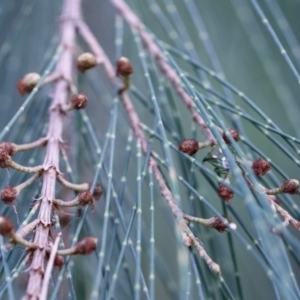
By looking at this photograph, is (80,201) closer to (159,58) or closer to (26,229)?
(26,229)

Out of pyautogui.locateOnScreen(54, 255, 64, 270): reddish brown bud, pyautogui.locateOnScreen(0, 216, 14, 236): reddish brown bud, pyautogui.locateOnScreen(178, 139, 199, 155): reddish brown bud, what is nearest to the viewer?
pyautogui.locateOnScreen(0, 216, 14, 236): reddish brown bud

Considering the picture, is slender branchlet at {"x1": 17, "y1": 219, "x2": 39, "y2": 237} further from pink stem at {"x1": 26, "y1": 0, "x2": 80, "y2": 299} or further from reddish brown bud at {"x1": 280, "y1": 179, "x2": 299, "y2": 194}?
reddish brown bud at {"x1": 280, "y1": 179, "x2": 299, "y2": 194}

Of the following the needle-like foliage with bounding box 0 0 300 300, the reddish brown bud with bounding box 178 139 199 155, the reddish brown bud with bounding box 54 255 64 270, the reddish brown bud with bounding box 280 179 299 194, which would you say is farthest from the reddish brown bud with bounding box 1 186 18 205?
the reddish brown bud with bounding box 280 179 299 194

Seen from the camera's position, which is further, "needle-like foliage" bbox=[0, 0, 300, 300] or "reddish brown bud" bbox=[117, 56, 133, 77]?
"reddish brown bud" bbox=[117, 56, 133, 77]

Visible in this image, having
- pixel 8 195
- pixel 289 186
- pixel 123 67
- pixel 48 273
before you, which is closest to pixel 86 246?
pixel 48 273

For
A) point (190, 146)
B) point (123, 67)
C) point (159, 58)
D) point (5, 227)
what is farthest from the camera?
point (159, 58)

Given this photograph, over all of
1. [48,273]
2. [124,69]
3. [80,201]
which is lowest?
[48,273]

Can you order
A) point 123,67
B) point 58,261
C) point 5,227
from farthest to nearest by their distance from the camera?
point 123,67, point 58,261, point 5,227

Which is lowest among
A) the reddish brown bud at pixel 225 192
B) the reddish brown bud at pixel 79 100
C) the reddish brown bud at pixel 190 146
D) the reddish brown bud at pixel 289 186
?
the reddish brown bud at pixel 289 186

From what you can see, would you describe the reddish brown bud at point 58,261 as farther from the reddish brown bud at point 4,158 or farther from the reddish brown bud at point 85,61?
the reddish brown bud at point 85,61

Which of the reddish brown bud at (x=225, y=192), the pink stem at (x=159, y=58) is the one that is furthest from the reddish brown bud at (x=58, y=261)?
the pink stem at (x=159, y=58)

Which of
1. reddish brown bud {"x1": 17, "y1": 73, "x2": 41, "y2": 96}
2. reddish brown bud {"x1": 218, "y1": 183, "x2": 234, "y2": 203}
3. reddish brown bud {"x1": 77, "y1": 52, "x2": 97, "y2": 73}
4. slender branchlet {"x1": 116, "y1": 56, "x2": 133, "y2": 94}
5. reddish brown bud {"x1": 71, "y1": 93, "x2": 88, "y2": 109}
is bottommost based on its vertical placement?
reddish brown bud {"x1": 218, "y1": 183, "x2": 234, "y2": 203}

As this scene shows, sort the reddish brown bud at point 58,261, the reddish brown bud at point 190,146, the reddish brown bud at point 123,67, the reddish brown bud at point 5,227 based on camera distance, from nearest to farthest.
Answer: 1. the reddish brown bud at point 5,227
2. the reddish brown bud at point 58,261
3. the reddish brown bud at point 190,146
4. the reddish brown bud at point 123,67
